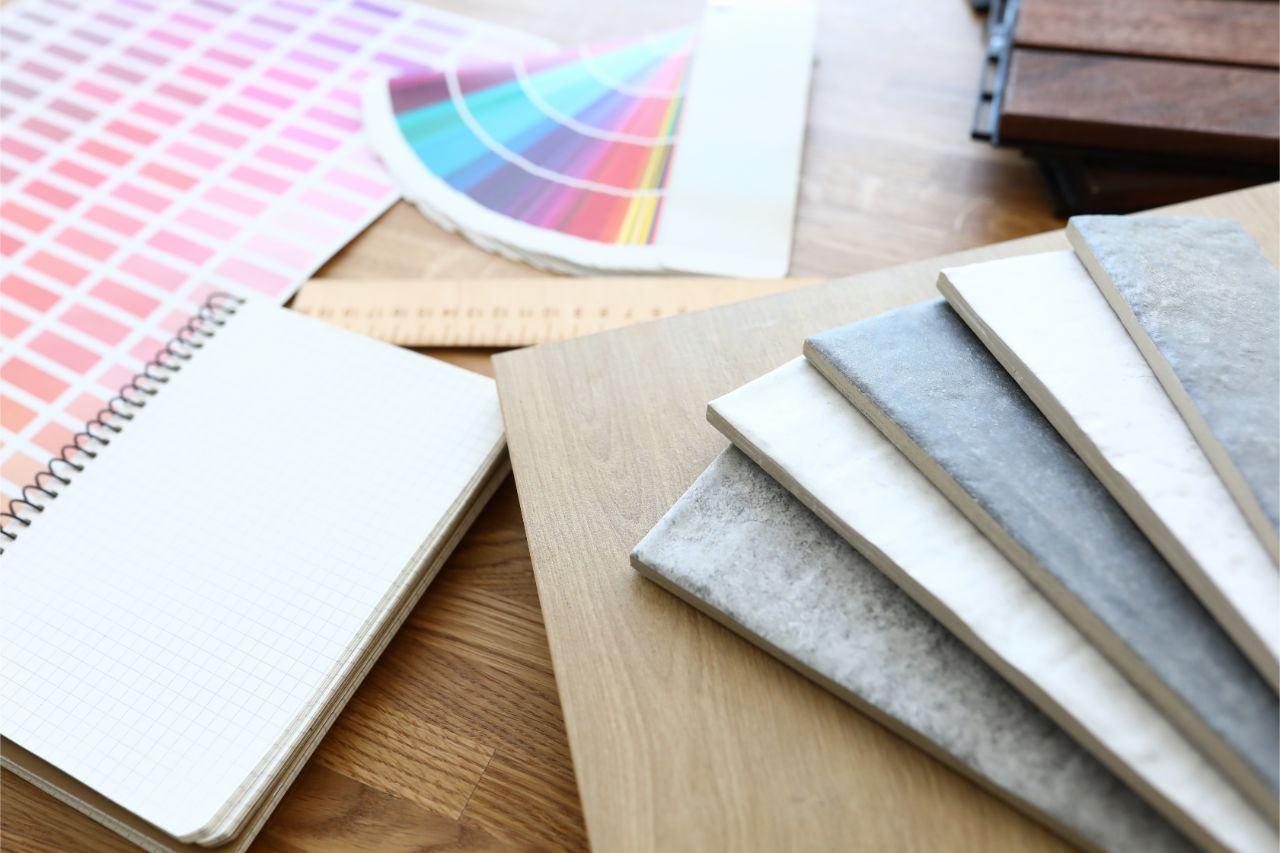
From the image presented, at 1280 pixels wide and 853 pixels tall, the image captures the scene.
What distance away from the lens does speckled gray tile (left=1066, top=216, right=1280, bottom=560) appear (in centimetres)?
45

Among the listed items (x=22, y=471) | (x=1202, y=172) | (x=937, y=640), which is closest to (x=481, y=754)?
(x=937, y=640)

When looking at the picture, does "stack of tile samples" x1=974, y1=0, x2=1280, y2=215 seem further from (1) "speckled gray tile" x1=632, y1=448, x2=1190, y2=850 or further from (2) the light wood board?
(1) "speckled gray tile" x1=632, y1=448, x2=1190, y2=850

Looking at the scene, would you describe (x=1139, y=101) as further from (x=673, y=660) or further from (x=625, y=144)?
(x=673, y=660)

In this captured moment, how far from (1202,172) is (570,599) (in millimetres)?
585

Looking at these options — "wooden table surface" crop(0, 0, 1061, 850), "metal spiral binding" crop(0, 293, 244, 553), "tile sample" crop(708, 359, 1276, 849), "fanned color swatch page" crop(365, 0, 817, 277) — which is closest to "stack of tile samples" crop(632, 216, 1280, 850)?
"tile sample" crop(708, 359, 1276, 849)

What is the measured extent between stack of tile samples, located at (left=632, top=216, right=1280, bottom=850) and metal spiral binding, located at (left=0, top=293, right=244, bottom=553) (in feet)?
1.22

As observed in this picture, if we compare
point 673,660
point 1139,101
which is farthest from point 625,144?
point 673,660

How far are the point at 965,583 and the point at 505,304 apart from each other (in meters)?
0.41

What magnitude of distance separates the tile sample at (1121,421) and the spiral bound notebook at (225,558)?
306 mm

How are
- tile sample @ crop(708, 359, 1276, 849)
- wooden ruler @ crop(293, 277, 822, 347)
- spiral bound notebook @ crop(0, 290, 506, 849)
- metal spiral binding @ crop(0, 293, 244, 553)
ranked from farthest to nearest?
1. wooden ruler @ crop(293, 277, 822, 347)
2. metal spiral binding @ crop(0, 293, 244, 553)
3. spiral bound notebook @ crop(0, 290, 506, 849)
4. tile sample @ crop(708, 359, 1276, 849)

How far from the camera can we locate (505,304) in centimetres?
75

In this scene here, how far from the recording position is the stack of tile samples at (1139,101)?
74cm

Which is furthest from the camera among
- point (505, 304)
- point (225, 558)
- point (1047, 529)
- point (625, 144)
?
point (625, 144)

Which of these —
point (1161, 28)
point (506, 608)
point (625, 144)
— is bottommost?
point (506, 608)
